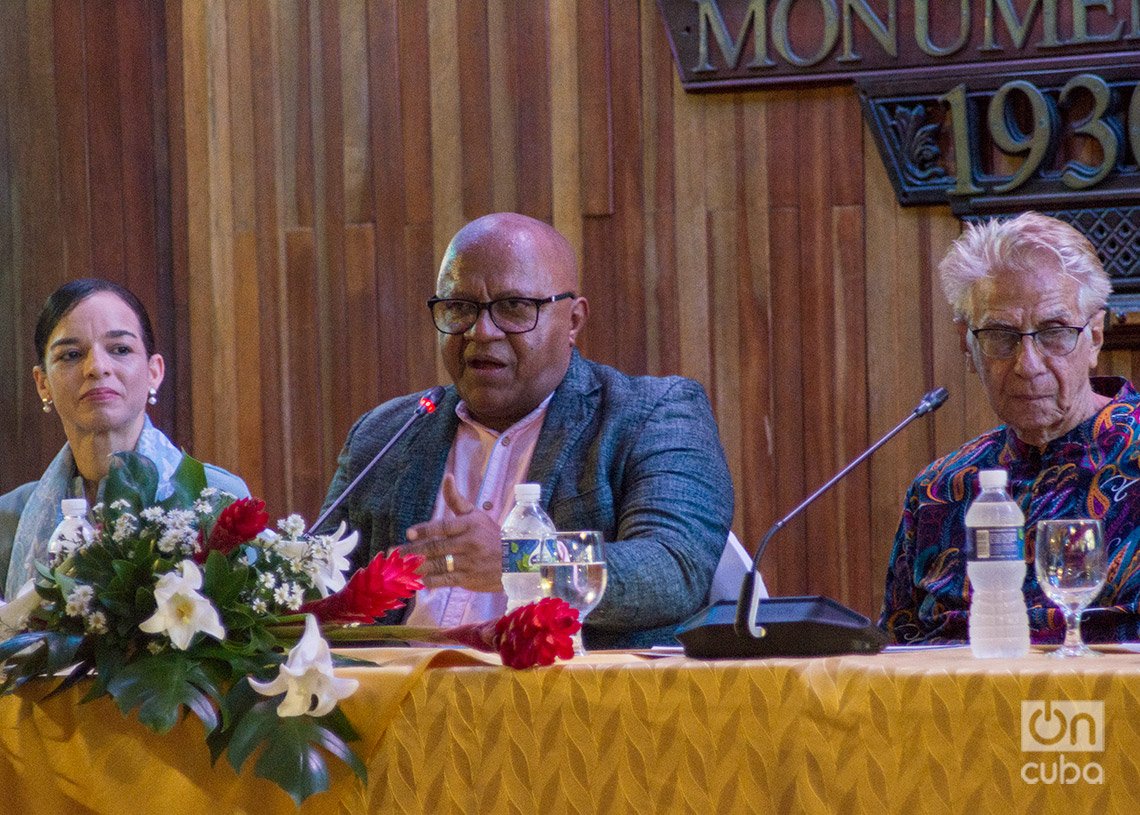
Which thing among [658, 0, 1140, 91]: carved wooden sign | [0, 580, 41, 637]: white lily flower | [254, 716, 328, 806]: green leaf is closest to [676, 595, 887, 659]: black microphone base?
[254, 716, 328, 806]: green leaf

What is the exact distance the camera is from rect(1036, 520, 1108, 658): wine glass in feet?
6.50

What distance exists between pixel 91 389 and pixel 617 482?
1.16 m

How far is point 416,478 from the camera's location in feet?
9.93

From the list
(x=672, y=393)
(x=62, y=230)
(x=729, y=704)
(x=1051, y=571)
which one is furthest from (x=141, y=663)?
(x=62, y=230)

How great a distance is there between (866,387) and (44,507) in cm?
191

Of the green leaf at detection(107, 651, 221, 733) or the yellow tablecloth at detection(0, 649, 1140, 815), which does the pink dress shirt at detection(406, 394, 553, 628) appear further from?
the green leaf at detection(107, 651, 221, 733)

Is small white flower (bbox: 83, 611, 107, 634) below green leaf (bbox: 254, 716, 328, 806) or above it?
above

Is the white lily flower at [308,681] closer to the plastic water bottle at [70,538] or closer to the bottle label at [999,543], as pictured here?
the plastic water bottle at [70,538]

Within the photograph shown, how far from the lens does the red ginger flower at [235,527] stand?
1872mm

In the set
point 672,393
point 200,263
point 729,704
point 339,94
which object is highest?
point 339,94

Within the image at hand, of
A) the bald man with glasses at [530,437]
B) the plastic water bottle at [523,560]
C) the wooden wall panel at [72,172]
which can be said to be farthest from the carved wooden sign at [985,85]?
the plastic water bottle at [523,560]

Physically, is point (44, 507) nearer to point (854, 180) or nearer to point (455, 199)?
point (455, 199)

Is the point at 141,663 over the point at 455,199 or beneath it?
beneath

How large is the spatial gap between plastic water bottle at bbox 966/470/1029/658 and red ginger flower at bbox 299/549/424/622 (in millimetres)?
692
